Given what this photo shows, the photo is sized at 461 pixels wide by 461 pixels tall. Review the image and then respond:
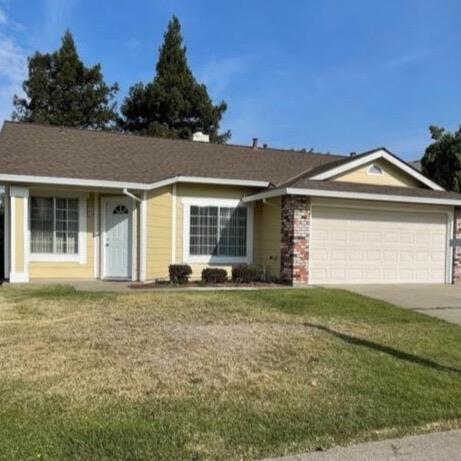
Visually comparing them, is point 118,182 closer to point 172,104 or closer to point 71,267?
point 71,267

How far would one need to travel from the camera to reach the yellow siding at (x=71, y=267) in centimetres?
1442

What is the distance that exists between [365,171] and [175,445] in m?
13.8

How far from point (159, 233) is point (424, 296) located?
7111mm

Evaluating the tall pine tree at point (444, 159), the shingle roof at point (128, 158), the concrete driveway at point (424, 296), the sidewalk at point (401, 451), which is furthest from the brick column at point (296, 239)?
the tall pine tree at point (444, 159)

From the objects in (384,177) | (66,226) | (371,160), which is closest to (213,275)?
(66,226)

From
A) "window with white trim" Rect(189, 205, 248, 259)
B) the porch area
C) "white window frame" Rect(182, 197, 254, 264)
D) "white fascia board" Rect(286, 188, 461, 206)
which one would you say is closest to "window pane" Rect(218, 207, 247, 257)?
"window with white trim" Rect(189, 205, 248, 259)

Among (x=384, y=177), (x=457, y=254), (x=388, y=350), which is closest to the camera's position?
(x=388, y=350)

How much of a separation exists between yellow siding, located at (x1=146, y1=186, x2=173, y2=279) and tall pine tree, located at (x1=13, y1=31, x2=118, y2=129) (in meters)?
22.1

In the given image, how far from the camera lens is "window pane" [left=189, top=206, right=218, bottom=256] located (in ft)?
50.4

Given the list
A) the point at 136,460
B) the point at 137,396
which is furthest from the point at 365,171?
the point at 136,460

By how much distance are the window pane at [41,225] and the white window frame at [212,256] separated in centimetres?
371

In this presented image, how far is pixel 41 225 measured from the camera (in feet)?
47.5

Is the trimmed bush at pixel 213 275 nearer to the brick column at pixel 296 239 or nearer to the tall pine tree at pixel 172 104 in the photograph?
the brick column at pixel 296 239

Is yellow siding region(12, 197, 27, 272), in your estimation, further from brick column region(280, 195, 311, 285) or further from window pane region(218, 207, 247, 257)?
brick column region(280, 195, 311, 285)
